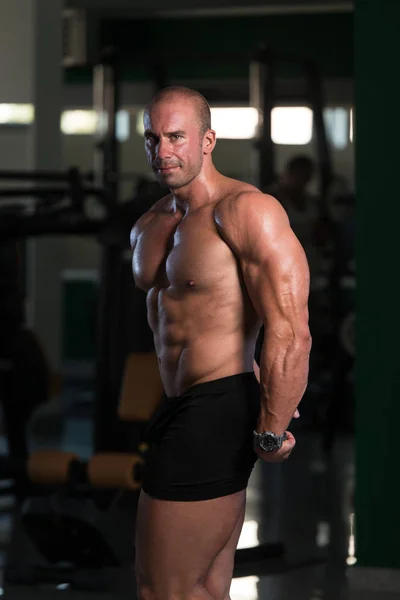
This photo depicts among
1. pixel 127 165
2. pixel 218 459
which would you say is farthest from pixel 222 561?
pixel 127 165

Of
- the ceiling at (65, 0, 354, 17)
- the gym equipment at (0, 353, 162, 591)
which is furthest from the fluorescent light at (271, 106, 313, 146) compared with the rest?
the gym equipment at (0, 353, 162, 591)

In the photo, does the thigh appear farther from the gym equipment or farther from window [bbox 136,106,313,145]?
window [bbox 136,106,313,145]

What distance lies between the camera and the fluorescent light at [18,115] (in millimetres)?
6052

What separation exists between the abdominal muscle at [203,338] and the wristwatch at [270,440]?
154 millimetres

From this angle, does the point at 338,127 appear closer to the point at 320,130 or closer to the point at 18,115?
the point at 320,130

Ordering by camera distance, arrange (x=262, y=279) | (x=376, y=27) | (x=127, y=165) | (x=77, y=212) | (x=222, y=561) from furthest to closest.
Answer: (x=127, y=165) < (x=77, y=212) < (x=376, y=27) < (x=222, y=561) < (x=262, y=279)

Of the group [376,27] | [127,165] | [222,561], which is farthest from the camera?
[127,165]

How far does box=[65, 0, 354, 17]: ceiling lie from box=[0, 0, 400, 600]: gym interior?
0.02 metres

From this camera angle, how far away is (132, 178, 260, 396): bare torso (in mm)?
2039

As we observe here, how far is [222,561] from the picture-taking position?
2127 mm

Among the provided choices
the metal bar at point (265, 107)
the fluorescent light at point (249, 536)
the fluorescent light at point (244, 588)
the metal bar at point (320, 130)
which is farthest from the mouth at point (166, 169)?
the metal bar at point (320, 130)

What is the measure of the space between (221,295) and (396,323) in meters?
1.46

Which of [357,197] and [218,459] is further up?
[357,197]

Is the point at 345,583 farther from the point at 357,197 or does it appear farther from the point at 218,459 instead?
the point at 218,459
